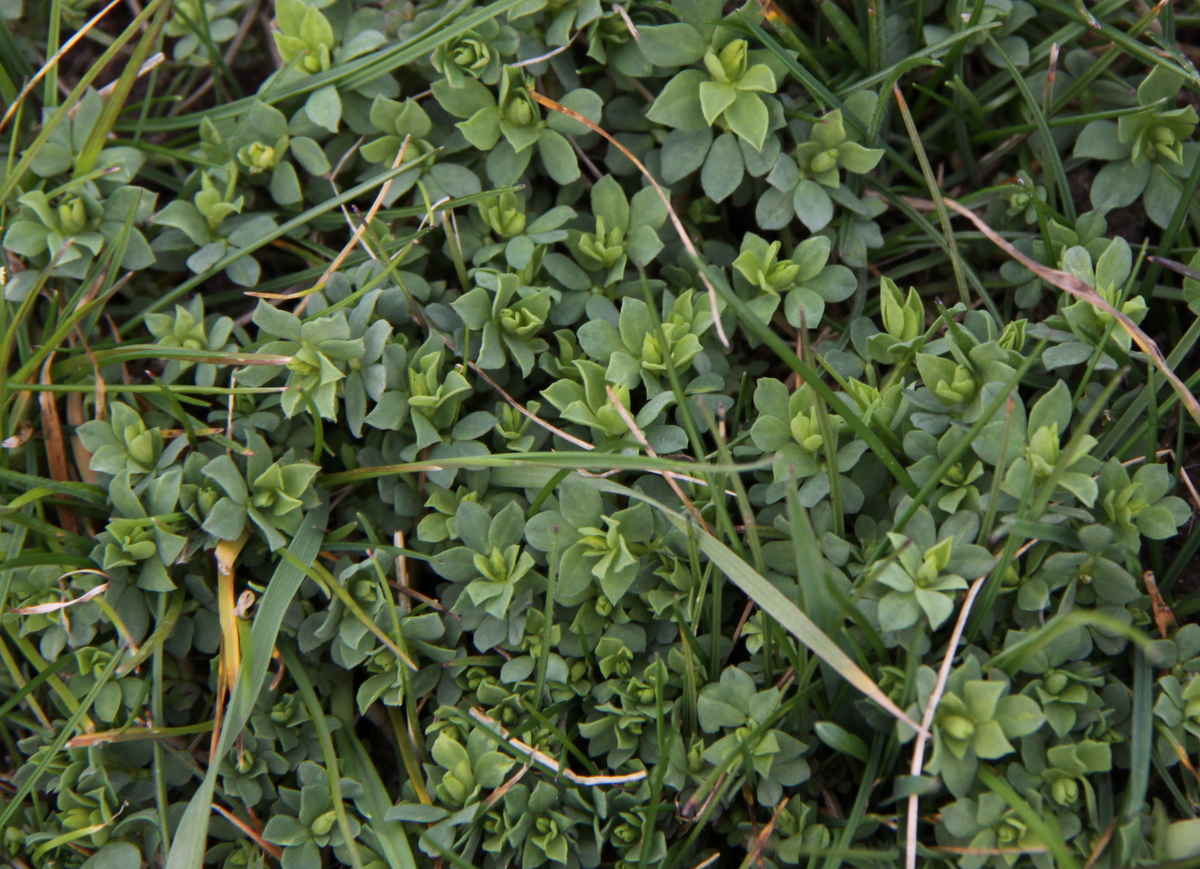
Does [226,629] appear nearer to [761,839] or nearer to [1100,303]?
[761,839]

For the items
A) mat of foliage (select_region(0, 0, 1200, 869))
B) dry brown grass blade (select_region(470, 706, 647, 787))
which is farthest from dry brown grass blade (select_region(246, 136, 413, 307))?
dry brown grass blade (select_region(470, 706, 647, 787))

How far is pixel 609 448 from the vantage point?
252 centimetres

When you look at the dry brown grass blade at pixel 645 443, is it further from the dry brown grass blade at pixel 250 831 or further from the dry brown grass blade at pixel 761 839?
the dry brown grass blade at pixel 250 831

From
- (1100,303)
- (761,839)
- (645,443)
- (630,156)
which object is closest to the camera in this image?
(761,839)

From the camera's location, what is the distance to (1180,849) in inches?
82.7

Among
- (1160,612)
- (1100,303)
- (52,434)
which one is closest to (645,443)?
(1100,303)

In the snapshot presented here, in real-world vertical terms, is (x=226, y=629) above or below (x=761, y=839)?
above

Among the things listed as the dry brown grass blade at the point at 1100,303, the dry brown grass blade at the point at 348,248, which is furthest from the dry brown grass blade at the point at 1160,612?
the dry brown grass blade at the point at 348,248

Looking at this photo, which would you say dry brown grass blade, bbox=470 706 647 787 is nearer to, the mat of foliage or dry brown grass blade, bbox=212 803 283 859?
the mat of foliage

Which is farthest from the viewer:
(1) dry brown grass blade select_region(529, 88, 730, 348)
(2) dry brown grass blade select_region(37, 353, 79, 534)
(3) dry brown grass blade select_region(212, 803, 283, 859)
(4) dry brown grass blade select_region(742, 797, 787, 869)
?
(2) dry brown grass blade select_region(37, 353, 79, 534)

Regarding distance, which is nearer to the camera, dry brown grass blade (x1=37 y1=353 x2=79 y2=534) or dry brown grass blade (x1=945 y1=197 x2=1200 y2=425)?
dry brown grass blade (x1=945 y1=197 x2=1200 y2=425)

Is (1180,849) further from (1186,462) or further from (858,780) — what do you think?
(1186,462)

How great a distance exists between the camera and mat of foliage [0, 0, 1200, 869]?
7.45 ft

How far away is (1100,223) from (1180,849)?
5.70 ft
